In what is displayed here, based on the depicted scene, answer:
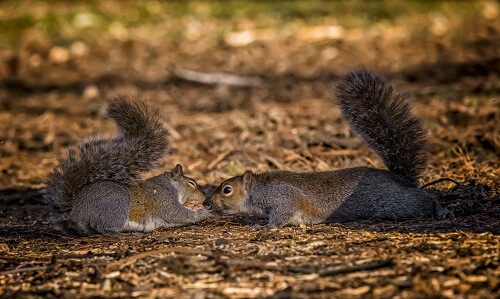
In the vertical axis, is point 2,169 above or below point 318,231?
above

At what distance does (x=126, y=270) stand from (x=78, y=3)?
1663 centimetres

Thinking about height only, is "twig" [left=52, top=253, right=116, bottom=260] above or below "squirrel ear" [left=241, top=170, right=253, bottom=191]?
below

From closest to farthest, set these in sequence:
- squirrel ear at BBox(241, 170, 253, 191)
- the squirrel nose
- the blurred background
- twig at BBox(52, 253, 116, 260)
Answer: twig at BBox(52, 253, 116, 260), squirrel ear at BBox(241, 170, 253, 191), the squirrel nose, the blurred background

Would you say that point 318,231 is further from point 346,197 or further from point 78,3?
point 78,3

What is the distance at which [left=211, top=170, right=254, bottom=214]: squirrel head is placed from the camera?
5566mm

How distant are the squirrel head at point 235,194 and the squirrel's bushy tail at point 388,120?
980 millimetres

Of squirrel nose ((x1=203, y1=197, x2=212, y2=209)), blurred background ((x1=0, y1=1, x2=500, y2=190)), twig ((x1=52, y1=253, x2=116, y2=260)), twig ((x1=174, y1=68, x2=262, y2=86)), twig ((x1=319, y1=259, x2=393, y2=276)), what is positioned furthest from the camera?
twig ((x1=174, y1=68, x2=262, y2=86))

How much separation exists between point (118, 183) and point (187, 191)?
584 mm

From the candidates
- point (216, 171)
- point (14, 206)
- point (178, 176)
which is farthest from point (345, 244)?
point (14, 206)

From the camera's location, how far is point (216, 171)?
23.7 feet

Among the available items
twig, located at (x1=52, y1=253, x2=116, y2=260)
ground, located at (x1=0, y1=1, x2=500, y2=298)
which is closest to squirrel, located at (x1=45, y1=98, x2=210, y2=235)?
ground, located at (x1=0, y1=1, x2=500, y2=298)

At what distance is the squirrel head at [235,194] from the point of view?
18.3 ft

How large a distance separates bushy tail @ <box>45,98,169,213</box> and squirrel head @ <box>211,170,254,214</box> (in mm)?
579

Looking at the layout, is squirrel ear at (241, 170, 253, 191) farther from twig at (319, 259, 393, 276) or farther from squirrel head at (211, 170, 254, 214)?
twig at (319, 259, 393, 276)
